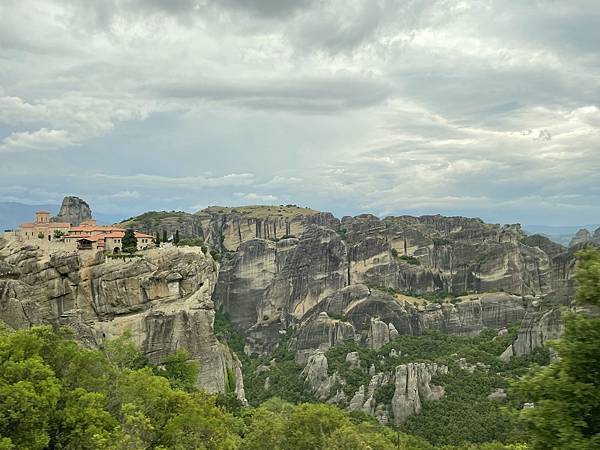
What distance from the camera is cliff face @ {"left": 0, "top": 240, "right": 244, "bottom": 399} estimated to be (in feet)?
163

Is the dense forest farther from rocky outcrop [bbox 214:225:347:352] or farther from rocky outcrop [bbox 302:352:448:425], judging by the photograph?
rocky outcrop [bbox 214:225:347:352]

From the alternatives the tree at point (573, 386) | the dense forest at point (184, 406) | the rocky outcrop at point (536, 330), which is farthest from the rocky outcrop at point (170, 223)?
the tree at point (573, 386)

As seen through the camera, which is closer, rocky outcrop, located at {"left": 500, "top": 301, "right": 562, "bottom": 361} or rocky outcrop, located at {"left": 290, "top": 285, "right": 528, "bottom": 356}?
rocky outcrop, located at {"left": 500, "top": 301, "right": 562, "bottom": 361}

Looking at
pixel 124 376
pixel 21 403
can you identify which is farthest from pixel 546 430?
pixel 124 376

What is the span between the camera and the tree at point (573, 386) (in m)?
12.6

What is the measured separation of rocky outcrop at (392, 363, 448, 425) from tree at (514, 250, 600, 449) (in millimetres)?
59450

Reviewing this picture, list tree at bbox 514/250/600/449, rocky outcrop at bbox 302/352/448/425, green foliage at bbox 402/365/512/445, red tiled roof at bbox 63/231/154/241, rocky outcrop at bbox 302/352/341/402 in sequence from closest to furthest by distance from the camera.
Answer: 1. tree at bbox 514/250/600/449
2. red tiled roof at bbox 63/231/154/241
3. green foliage at bbox 402/365/512/445
4. rocky outcrop at bbox 302/352/448/425
5. rocky outcrop at bbox 302/352/341/402

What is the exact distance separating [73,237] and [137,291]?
1146 centimetres

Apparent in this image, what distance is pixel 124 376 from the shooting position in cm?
2806

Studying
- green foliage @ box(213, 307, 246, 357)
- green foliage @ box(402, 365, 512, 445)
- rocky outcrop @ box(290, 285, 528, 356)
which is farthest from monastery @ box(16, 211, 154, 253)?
green foliage @ box(213, 307, 246, 357)

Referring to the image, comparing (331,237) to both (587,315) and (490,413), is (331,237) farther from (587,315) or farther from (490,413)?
(587,315)

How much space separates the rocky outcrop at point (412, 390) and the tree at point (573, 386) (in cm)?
5945

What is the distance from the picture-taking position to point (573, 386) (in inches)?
506

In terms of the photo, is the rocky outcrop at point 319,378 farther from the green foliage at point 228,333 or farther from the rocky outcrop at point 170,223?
the rocky outcrop at point 170,223
